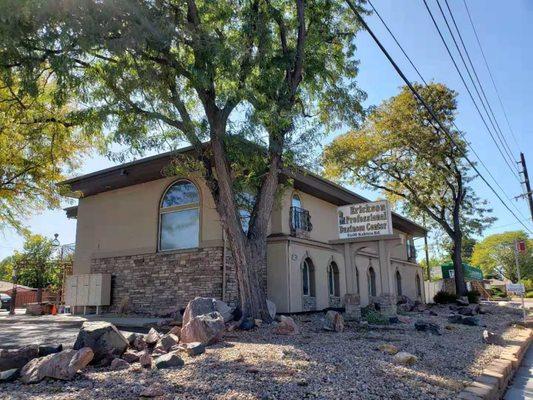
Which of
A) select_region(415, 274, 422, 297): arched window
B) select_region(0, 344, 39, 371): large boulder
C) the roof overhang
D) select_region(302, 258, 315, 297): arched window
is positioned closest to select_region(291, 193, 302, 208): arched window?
the roof overhang

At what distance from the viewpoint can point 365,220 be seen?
13.4m

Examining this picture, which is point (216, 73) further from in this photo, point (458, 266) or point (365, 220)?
point (458, 266)

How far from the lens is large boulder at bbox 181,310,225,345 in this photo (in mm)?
7355

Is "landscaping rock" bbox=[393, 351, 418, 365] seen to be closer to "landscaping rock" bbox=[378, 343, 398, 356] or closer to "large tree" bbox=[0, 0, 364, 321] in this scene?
"landscaping rock" bbox=[378, 343, 398, 356]

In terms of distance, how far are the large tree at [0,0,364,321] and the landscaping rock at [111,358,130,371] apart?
444 cm

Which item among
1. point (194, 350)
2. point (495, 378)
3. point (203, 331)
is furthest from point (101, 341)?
point (495, 378)

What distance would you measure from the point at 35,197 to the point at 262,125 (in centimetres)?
1321

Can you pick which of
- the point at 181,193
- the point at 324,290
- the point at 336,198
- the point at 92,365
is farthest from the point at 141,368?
the point at 336,198

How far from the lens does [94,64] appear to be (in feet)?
33.0

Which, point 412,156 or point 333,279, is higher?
point 412,156

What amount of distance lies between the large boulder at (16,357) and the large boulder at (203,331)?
7.68ft

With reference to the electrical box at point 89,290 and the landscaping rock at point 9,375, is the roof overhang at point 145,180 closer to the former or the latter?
the electrical box at point 89,290

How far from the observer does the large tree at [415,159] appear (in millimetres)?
22734

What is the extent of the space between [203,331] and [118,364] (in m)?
1.78
